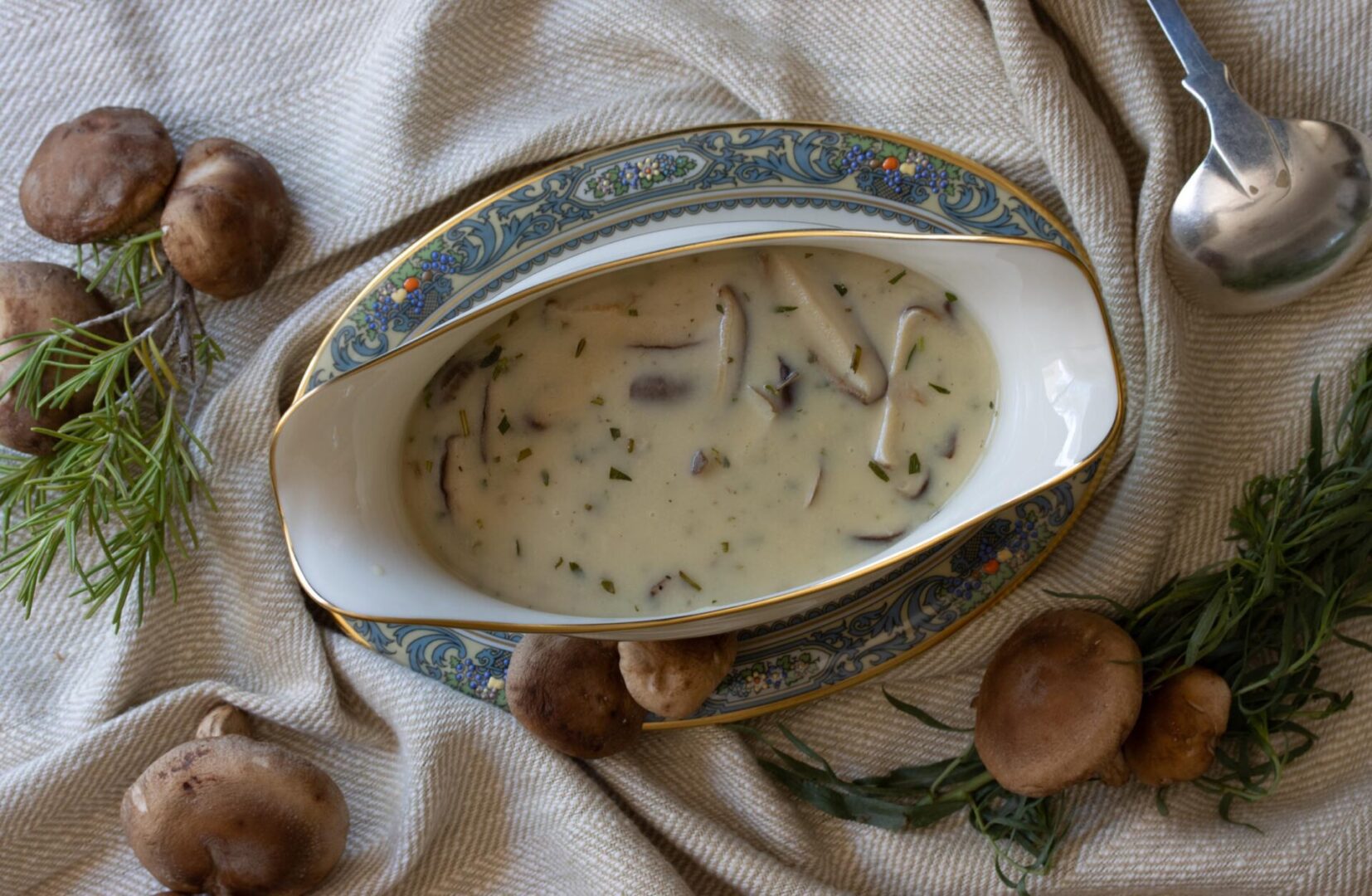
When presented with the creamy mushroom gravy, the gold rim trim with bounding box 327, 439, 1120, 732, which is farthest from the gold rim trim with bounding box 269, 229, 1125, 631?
the gold rim trim with bounding box 327, 439, 1120, 732

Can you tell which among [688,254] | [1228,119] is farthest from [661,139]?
[1228,119]

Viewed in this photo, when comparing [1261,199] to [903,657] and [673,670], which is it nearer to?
[903,657]

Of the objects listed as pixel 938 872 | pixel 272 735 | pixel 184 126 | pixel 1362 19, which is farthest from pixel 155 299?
pixel 1362 19

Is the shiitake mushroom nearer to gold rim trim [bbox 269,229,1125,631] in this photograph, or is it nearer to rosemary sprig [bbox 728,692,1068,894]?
gold rim trim [bbox 269,229,1125,631]

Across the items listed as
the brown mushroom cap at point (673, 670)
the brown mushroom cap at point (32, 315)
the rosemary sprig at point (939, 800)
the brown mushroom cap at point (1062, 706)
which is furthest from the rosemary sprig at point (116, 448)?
the brown mushroom cap at point (1062, 706)

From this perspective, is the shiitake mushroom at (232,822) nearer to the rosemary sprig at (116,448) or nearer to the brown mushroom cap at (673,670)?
the rosemary sprig at (116,448)

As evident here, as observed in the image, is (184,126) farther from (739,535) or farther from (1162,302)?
(1162,302)
